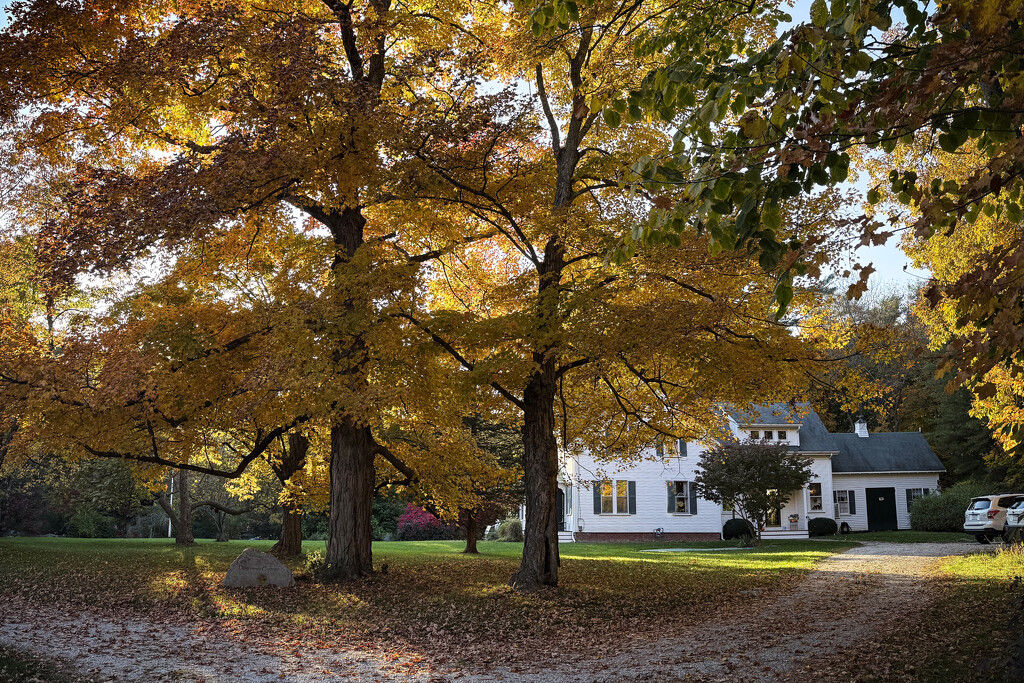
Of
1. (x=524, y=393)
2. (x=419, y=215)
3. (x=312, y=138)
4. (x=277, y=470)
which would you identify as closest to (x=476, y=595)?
(x=524, y=393)

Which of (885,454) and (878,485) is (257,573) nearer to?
(878,485)

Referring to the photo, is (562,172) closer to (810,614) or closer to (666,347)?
(666,347)

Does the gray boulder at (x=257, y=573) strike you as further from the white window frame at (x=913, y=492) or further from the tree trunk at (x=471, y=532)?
the white window frame at (x=913, y=492)

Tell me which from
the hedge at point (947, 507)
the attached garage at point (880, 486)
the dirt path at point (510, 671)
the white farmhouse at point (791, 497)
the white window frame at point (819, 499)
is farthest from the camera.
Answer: the attached garage at point (880, 486)

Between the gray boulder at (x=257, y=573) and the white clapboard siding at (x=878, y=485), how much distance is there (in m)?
28.6

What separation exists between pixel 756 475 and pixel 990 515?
6883mm

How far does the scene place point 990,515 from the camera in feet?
76.3

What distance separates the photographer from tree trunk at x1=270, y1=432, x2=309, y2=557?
70.4ft

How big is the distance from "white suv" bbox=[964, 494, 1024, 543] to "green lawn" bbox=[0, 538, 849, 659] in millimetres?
6464

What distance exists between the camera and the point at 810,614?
420 inches

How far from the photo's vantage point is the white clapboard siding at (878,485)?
116ft

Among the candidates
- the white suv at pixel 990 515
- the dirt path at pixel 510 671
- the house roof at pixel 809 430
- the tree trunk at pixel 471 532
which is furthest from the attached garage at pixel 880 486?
the dirt path at pixel 510 671

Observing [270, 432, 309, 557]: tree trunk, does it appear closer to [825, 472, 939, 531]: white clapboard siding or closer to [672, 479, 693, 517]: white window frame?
[672, 479, 693, 517]: white window frame

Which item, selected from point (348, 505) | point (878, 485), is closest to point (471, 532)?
point (348, 505)
